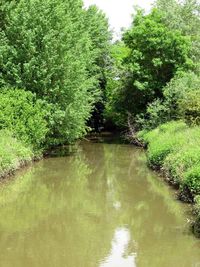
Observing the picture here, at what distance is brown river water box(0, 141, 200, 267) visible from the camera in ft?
35.6

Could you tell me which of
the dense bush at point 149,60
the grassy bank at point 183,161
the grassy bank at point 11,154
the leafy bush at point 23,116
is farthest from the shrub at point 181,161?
the dense bush at point 149,60

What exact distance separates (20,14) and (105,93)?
2009 centimetres

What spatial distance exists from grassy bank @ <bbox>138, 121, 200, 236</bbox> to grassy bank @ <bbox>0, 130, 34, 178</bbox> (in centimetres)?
573

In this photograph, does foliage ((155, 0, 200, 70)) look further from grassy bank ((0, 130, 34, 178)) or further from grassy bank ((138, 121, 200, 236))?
grassy bank ((0, 130, 34, 178))

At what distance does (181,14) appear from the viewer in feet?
126

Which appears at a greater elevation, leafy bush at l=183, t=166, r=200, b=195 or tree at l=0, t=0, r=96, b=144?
tree at l=0, t=0, r=96, b=144

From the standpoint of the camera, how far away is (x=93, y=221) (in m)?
13.8

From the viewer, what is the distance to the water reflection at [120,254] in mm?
10477

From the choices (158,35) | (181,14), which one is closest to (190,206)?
(158,35)

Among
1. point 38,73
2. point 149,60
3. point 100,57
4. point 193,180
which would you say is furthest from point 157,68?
point 193,180

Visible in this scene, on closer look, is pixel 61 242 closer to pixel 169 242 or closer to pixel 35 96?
pixel 169 242

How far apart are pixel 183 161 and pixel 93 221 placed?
441 cm

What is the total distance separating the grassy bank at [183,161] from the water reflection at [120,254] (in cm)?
183

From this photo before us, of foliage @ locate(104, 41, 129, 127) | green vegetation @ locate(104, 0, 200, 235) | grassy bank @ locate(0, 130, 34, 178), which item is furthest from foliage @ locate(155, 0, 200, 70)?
grassy bank @ locate(0, 130, 34, 178)
